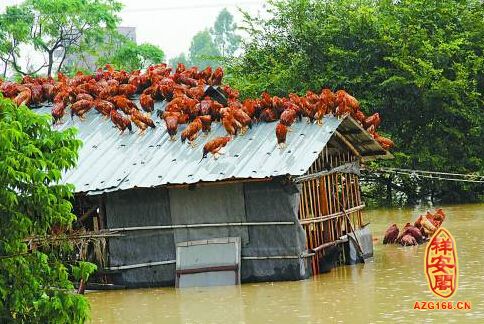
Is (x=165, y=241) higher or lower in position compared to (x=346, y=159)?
lower

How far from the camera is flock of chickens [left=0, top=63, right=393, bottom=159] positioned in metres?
16.0

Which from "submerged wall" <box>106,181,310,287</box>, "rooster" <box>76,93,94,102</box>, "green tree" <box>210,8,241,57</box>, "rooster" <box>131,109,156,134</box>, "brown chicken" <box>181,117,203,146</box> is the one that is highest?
"green tree" <box>210,8,241,57</box>

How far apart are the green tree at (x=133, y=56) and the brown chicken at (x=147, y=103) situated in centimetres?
1834

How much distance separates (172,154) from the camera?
53.2 feet

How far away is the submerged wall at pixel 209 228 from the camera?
49.9ft

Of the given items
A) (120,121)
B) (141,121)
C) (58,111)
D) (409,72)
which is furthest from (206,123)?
(409,72)

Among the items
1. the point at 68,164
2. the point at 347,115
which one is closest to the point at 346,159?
the point at 347,115

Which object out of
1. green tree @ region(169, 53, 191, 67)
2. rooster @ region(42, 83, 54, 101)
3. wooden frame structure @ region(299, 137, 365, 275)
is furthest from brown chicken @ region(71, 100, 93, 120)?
green tree @ region(169, 53, 191, 67)

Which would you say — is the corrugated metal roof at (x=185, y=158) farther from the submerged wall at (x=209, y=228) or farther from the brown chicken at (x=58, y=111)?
the brown chicken at (x=58, y=111)

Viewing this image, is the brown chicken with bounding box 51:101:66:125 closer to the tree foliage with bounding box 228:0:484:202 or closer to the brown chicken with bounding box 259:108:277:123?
the brown chicken with bounding box 259:108:277:123

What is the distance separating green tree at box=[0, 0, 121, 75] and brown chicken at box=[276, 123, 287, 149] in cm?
2032

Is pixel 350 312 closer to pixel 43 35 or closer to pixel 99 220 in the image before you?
pixel 99 220

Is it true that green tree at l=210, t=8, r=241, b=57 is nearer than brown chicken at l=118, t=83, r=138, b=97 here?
No

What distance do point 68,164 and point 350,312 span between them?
5.32 m
